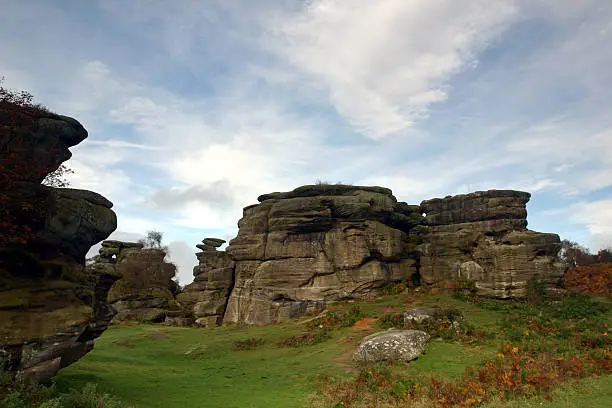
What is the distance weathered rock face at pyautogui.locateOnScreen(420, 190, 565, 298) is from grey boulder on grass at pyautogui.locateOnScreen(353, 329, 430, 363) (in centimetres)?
1749

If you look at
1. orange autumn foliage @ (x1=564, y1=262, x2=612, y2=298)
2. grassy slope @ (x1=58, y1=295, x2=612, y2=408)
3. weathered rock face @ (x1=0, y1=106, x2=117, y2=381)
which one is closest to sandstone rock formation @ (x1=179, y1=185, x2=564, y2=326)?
Result: orange autumn foliage @ (x1=564, y1=262, x2=612, y2=298)

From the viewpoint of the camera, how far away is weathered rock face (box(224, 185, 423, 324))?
4028 centimetres

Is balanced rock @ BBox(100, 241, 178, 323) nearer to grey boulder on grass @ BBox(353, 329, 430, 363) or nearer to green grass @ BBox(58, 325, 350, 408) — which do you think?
green grass @ BBox(58, 325, 350, 408)

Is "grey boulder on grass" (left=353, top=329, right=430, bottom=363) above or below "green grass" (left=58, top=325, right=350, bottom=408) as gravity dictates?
above

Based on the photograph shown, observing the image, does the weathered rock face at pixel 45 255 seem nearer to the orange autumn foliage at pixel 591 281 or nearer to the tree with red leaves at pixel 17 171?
the tree with red leaves at pixel 17 171

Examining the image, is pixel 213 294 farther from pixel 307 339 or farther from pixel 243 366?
pixel 243 366

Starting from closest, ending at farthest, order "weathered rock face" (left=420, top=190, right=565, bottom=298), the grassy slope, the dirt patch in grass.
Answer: the grassy slope → the dirt patch in grass → "weathered rock face" (left=420, top=190, right=565, bottom=298)

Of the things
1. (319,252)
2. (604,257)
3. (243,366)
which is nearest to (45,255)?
(243,366)

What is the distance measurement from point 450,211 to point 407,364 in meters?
25.1

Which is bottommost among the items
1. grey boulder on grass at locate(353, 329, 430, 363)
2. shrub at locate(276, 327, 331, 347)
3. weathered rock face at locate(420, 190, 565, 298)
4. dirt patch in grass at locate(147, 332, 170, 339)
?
dirt patch in grass at locate(147, 332, 170, 339)

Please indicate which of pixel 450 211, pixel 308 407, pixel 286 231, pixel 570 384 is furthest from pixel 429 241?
pixel 308 407

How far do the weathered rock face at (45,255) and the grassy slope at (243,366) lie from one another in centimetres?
379

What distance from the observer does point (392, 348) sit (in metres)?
21.4

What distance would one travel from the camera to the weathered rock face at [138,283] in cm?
4969
